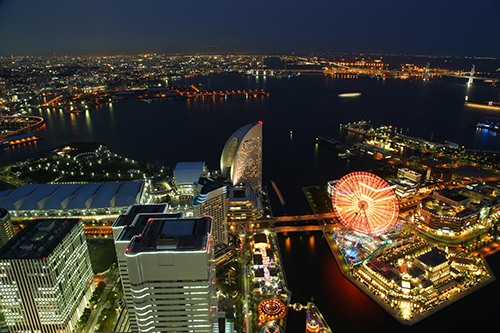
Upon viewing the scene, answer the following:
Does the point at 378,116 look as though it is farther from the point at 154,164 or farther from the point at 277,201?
the point at 154,164

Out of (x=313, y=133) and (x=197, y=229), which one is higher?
(x=197, y=229)

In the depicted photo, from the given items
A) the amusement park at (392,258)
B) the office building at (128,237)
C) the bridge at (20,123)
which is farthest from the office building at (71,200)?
the bridge at (20,123)

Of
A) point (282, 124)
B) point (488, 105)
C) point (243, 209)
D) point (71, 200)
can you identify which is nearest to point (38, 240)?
point (71, 200)

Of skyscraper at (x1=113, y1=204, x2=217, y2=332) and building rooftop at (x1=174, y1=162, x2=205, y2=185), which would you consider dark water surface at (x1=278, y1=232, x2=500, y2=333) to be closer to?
skyscraper at (x1=113, y1=204, x2=217, y2=332)

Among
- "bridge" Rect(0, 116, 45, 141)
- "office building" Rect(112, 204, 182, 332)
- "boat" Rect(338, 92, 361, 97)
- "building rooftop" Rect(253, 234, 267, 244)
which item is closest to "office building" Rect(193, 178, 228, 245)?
"building rooftop" Rect(253, 234, 267, 244)

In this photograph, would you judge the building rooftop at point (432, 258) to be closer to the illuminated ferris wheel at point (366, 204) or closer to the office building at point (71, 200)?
the illuminated ferris wheel at point (366, 204)

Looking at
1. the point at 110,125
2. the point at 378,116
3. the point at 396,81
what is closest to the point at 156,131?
the point at 110,125

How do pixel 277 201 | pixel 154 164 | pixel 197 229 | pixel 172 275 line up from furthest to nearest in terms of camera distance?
1. pixel 154 164
2. pixel 277 201
3. pixel 197 229
4. pixel 172 275
